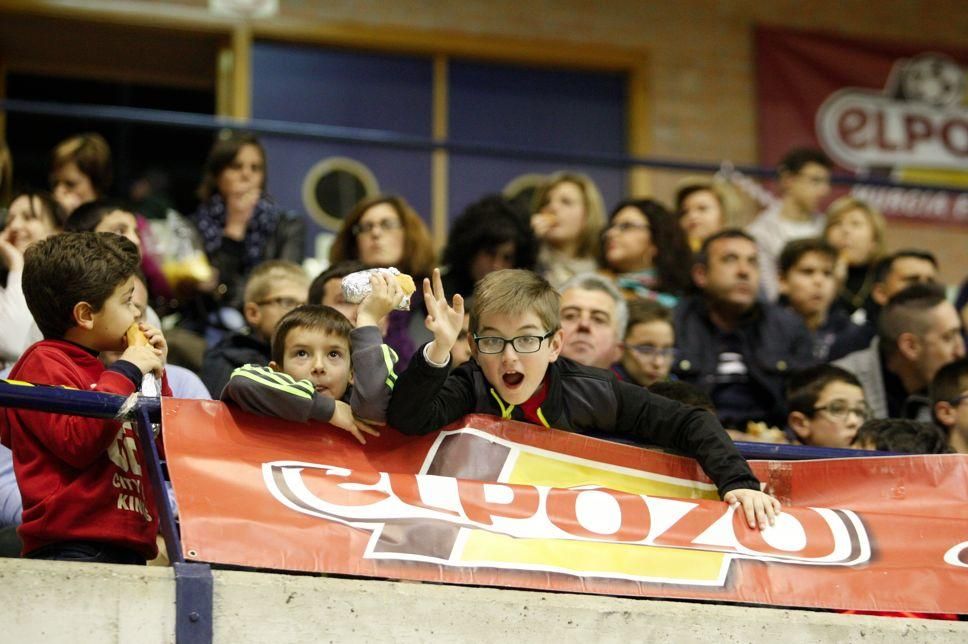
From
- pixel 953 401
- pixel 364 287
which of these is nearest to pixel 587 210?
pixel 953 401

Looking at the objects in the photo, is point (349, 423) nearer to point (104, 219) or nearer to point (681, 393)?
point (681, 393)

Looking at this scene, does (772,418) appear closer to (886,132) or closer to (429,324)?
(429,324)

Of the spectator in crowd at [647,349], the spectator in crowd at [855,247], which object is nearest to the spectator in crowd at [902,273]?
the spectator in crowd at [855,247]

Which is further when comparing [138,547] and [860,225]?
[860,225]

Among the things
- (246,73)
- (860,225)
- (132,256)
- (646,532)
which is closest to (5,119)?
(246,73)

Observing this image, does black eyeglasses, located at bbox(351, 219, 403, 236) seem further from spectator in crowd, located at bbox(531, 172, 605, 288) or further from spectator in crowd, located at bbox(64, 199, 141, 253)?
spectator in crowd, located at bbox(64, 199, 141, 253)

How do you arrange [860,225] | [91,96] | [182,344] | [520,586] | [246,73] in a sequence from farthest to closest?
[91,96] → [246,73] → [860,225] → [182,344] → [520,586]

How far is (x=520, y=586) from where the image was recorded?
4.02 m

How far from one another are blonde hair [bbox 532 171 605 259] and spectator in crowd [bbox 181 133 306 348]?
50.9 inches

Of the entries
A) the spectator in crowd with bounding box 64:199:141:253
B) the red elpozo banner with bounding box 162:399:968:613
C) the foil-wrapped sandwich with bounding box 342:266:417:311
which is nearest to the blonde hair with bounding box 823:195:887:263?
the red elpozo banner with bounding box 162:399:968:613

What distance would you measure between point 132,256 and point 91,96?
731 cm

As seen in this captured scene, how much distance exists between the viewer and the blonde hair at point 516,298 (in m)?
4.48

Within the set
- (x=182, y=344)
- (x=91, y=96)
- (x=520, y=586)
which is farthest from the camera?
Result: (x=91, y=96)

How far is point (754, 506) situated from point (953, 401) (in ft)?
5.29
